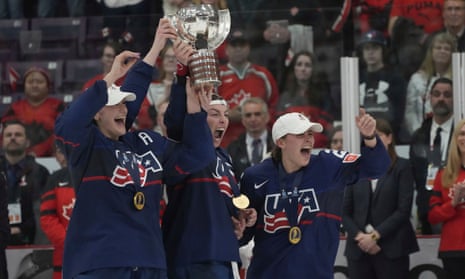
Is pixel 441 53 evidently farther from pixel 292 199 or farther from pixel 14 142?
pixel 14 142

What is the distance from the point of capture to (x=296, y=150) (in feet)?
20.0

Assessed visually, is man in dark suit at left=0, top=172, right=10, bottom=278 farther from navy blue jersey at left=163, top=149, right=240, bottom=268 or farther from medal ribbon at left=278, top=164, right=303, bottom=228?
medal ribbon at left=278, top=164, right=303, bottom=228

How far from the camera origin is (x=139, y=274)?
16.6ft

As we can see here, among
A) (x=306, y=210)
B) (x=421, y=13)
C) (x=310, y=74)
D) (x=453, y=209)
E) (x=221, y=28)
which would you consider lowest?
(x=453, y=209)

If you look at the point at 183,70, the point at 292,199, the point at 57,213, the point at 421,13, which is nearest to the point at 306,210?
the point at 292,199

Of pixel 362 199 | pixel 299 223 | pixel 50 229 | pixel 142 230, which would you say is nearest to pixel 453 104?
pixel 362 199

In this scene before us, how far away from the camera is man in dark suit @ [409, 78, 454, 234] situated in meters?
8.08

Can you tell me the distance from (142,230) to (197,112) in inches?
25.4

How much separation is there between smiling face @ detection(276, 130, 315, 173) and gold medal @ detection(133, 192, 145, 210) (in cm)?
125

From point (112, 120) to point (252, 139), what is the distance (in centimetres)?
303

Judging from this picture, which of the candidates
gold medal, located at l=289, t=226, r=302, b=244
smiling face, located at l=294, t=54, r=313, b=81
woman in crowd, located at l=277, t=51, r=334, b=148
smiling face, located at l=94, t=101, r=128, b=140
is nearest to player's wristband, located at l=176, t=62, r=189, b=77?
smiling face, located at l=94, t=101, r=128, b=140

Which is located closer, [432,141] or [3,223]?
[3,223]

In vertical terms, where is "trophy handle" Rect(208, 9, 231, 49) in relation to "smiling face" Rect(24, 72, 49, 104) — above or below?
above

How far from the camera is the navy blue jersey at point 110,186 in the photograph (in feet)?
16.2
